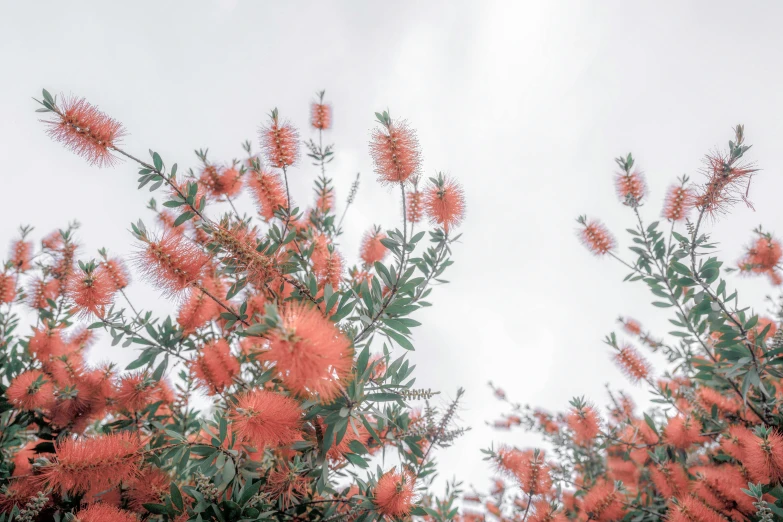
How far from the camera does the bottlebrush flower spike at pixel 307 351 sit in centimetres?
128

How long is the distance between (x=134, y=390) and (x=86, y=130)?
1.61 m

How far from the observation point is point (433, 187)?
2129 millimetres

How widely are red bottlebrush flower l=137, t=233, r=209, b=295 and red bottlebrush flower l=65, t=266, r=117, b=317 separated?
13.9 inches

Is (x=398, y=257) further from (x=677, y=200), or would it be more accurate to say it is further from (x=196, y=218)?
(x=677, y=200)

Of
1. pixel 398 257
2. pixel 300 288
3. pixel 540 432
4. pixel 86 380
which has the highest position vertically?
pixel 540 432

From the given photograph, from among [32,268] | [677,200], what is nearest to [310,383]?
[677,200]

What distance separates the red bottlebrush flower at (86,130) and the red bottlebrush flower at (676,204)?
3502 millimetres

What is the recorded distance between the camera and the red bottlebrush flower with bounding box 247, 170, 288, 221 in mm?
2446

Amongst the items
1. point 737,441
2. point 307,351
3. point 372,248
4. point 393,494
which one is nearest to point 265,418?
point 307,351

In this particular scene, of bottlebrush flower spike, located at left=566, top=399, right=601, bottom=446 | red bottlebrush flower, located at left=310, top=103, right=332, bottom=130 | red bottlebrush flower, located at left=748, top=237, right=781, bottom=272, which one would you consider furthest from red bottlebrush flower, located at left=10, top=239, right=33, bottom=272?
red bottlebrush flower, located at left=748, top=237, right=781, bottom=272

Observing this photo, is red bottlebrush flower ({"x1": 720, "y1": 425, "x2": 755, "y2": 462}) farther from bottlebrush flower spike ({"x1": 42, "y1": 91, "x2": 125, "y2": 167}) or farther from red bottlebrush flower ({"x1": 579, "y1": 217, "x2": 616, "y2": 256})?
bottlebrush flower spike ({"x1": 42, "y1": 91, "x2": 125, "y2": 167})

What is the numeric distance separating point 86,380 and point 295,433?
6.13 ft

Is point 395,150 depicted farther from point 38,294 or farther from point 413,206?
point 38,294

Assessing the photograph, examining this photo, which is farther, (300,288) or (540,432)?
(540,432)
